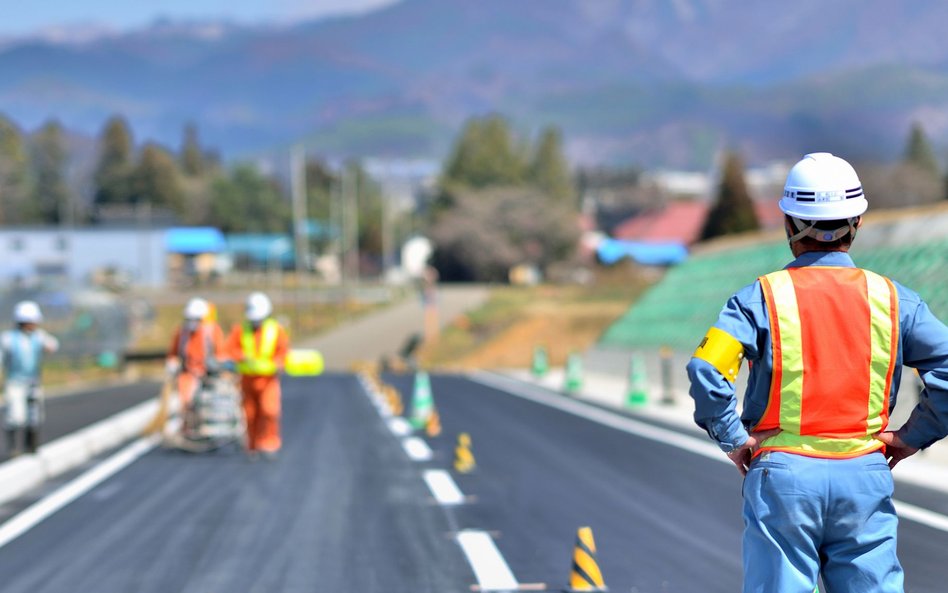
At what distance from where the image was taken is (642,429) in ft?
61.7

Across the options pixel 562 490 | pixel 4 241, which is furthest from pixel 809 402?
pixel 4 241

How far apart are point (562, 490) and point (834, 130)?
3927cm

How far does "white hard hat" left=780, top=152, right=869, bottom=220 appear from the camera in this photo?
4355 mm

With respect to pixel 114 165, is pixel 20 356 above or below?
below

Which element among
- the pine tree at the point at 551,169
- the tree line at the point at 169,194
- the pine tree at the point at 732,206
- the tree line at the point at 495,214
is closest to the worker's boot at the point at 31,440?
the pine tree at the point at 732,206

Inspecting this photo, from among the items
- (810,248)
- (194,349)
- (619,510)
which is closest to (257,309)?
(194,349)

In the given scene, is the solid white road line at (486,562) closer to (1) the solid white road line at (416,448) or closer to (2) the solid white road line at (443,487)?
(2) the solid white road line at (443,487)

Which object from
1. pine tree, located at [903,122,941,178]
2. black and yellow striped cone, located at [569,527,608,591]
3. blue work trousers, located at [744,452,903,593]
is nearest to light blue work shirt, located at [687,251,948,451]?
blue work trousers, located at [744,452,903,593]

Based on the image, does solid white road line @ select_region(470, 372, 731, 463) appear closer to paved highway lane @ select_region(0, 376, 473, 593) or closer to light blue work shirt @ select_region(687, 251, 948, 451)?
paved highway lane @ select_region(0, 376, 473, 593)

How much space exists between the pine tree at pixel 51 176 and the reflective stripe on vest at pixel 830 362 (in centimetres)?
7371

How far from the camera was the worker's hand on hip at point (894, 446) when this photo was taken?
4.30 m

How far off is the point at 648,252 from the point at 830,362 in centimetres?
10942

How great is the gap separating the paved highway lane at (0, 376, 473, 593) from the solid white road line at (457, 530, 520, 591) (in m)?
0.11

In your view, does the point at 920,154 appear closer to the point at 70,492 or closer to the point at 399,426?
the point at 399,426
